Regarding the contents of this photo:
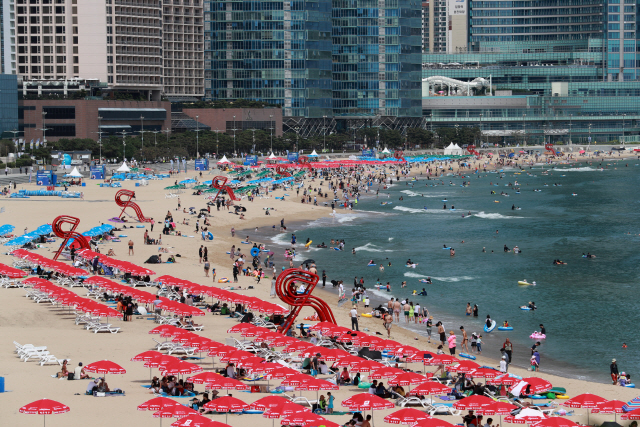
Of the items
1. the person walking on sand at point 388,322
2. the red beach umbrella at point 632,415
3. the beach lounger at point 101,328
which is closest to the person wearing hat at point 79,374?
the beach lounger at point 101,328

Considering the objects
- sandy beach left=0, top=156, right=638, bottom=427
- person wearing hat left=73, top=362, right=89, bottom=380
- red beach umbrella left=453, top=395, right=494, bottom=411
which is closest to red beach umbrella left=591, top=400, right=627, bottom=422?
sandy beach left=0, top=156, right=638, bottom=427

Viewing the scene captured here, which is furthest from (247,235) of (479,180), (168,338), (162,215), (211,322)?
(479,180)

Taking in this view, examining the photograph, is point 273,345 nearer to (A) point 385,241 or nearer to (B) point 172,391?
(B) point 172,391

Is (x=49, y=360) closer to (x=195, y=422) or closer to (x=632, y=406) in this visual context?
(x=195, y=422)

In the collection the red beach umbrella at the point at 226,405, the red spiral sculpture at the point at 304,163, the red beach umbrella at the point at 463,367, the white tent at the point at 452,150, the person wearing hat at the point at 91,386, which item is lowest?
the red beach umbrella at the point at 463,367

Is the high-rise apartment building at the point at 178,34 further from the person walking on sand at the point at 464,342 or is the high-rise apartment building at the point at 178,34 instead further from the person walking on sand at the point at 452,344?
the person walking on sand at the point at 452,344

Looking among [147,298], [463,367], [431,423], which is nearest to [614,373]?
[463,367]
